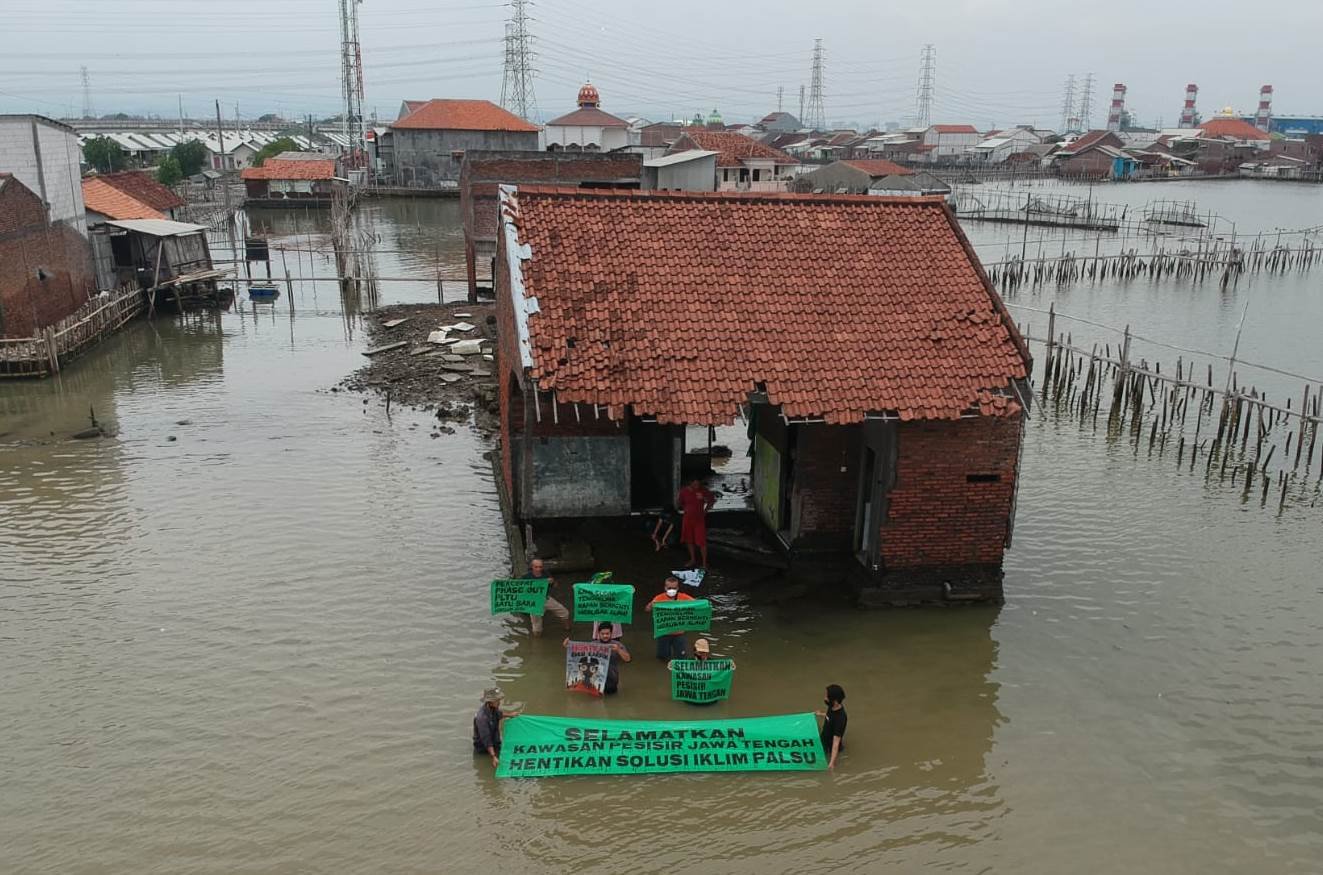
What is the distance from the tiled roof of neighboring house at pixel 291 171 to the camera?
7531cm

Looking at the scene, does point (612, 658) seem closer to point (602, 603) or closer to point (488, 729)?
point (602, 603)

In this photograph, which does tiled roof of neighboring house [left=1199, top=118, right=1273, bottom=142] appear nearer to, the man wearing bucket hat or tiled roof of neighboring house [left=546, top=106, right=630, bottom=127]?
tiled roof of neighboring house [left=546, top=106, right=630, bottom=127]

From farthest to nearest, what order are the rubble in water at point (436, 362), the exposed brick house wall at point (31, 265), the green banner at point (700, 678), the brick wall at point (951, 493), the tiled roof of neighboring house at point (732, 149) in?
the tiled roof of neighboring house at point (732, 149)
the exposed brick house wall at point (31, 265)
the rubble in water at point (436, 362)
the brick wall at point (951, 493)
the green banner at point (700, 678)

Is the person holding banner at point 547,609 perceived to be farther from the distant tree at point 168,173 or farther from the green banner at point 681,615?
the distant tree at point 168,173

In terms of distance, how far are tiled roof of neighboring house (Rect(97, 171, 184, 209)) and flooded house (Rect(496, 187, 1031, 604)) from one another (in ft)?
117

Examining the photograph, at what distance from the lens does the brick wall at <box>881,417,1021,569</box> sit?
13219mm

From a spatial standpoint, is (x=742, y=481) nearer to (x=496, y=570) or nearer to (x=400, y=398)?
(x=496, y=570)

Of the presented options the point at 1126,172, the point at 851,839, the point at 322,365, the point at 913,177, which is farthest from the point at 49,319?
the point at 1126,172

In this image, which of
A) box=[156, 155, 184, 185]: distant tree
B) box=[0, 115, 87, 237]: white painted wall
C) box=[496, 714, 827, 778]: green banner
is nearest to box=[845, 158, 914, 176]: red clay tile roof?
box=[0, 115, 87, 237]: white painted wall

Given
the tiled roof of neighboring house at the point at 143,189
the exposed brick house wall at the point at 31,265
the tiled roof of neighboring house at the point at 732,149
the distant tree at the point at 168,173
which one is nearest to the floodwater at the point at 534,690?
the exposed brick house wall at the point at 31,265

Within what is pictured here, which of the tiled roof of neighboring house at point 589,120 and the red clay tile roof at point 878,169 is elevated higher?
the tiled roof of neighboring house at point 589,120

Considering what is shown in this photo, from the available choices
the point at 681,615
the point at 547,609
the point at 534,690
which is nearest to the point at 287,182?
the point at 547,609

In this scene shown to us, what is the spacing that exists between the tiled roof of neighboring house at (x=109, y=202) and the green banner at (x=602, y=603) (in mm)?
30692

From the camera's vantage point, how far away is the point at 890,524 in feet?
44.2
